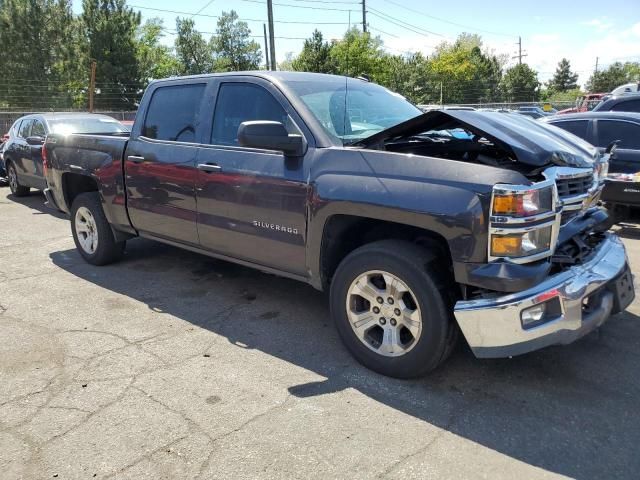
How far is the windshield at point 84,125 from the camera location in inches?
389

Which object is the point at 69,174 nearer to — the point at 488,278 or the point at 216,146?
the point at 216,146

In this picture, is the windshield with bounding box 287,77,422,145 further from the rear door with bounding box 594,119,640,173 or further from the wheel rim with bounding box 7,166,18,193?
the wheel rim with bounding box 7,166,18,193

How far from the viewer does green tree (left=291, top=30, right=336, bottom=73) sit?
39.0m

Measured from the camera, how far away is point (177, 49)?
73.6m

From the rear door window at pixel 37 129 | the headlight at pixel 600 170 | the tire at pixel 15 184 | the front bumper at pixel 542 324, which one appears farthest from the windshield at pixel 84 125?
the front bumper at pixel 542 324

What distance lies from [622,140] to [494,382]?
5.48 metres

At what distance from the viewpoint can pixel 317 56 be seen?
38.9m

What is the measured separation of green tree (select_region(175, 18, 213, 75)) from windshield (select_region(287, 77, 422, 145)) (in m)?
72.3

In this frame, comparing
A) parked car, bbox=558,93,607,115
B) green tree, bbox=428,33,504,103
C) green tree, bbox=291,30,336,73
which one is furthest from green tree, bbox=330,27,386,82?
parked car, bbox=558,93,607,115

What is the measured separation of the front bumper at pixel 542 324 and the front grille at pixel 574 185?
0.45m

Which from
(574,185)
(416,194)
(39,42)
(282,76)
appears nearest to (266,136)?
(282,76)

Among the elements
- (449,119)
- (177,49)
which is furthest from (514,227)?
(177,49)

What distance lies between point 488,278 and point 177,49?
3087 inches

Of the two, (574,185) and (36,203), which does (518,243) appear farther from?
Result: (36,203)
